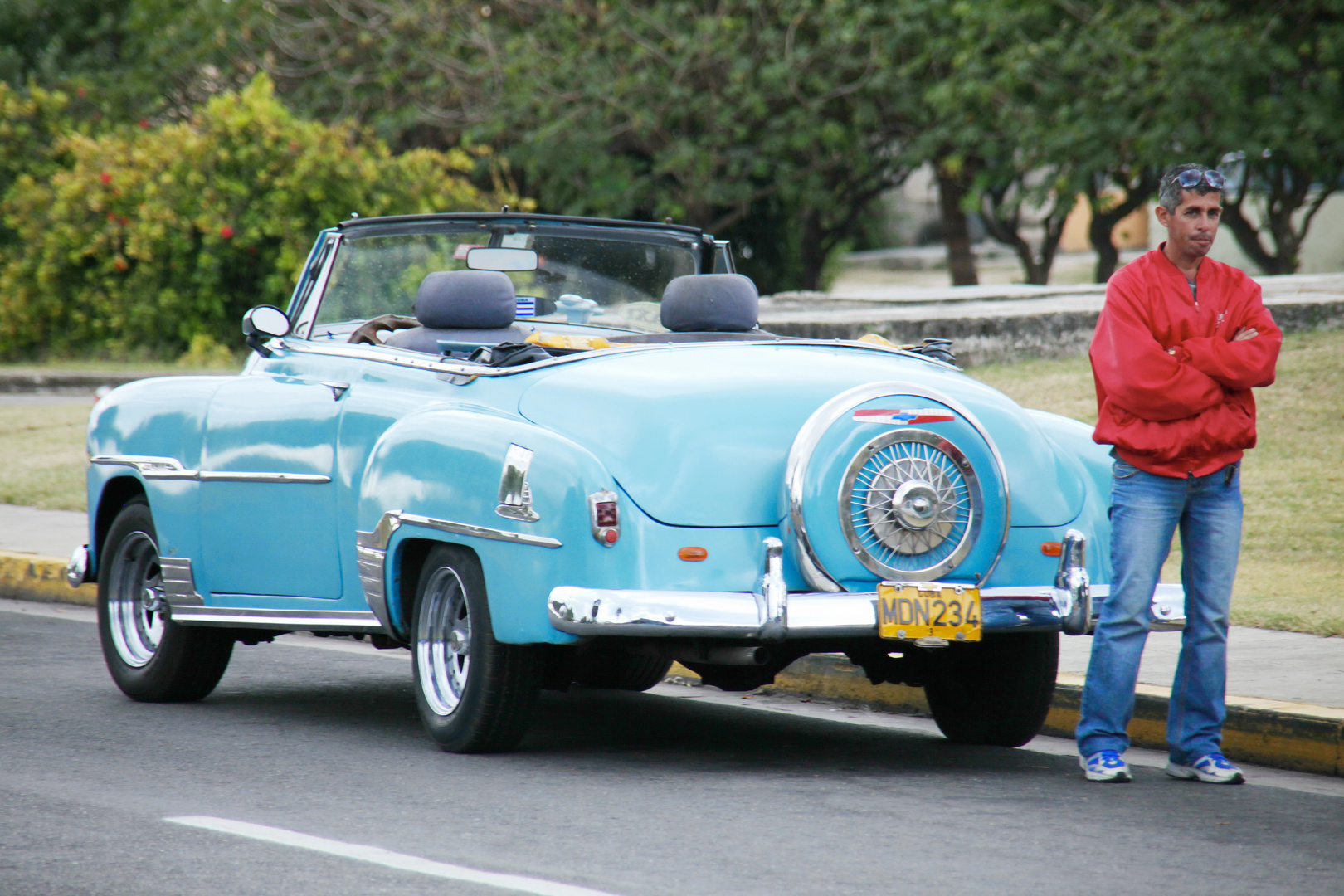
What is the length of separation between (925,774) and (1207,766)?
86 cm

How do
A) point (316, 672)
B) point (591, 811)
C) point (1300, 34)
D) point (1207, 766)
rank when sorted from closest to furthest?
point (591, 811) < point (1207, 766) < point (316, 672) < point (1300, 34)

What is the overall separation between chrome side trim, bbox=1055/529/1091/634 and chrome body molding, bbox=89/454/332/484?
2.48m

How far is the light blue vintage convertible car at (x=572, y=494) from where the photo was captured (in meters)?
5.35

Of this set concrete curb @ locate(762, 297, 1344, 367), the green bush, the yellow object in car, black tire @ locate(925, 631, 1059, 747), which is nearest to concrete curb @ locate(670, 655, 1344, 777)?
black tire @ locate(925, 631, 1059, 747)

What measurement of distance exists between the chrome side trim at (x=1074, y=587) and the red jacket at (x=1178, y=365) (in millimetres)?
317

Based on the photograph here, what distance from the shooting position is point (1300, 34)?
59.6 ft

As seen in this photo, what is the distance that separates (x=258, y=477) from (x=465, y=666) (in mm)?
1300

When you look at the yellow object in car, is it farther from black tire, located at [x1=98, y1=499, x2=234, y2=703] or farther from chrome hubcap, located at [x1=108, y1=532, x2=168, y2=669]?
chrome hubcap, located at [x1=108, y1=532, x2=168, y2=669]

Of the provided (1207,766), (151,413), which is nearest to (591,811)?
(1207,766)

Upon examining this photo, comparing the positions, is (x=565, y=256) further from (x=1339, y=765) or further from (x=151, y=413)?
(x=1339, y=765)

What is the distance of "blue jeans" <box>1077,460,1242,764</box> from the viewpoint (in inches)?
219

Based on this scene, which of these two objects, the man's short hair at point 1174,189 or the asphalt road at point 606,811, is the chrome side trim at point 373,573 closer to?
the asphalt road at point 606,811

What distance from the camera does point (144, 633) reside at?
7.36 metres

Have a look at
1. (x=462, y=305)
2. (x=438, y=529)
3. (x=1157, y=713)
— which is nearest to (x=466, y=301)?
(x=462, y=305)
